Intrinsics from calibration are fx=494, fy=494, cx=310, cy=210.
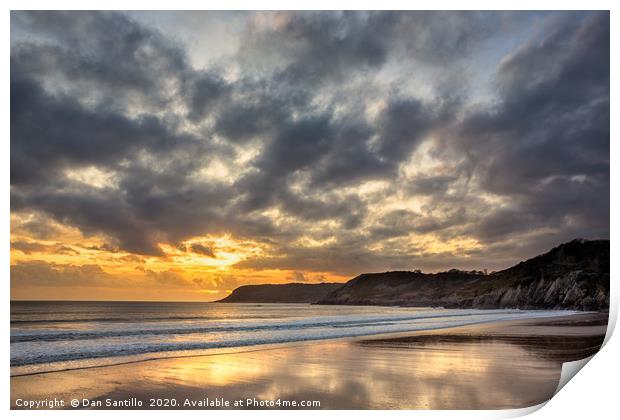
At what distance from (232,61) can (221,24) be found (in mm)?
1395

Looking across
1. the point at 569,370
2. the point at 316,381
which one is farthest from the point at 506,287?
the point at 316,381

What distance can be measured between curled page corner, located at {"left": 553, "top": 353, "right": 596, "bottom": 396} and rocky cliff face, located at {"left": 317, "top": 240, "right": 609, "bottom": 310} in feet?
84.5

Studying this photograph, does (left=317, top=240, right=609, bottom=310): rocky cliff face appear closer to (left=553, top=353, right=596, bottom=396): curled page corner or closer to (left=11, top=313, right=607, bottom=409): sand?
(left=553, top=353, right=596, bottom=396): curled page corner

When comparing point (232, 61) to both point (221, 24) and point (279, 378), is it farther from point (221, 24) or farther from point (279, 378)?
point (279, 378)

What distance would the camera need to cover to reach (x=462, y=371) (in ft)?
30.9

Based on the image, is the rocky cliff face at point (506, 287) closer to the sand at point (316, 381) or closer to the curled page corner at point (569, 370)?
the curled page corner at point (569, 370)

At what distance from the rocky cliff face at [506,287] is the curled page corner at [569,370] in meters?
25.8

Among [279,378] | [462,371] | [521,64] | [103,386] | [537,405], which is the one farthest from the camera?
[521,64]

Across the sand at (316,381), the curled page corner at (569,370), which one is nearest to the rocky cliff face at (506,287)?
the curled page corner at (569,370)

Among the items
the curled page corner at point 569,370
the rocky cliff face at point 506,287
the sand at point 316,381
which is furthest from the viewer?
the rocky cliff face at point 506,287

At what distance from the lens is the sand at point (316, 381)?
290 inches

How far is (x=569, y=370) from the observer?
9.14 meters
